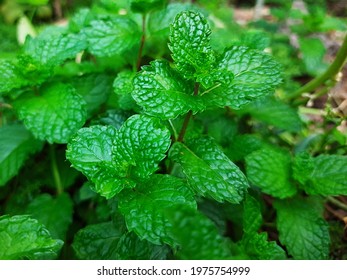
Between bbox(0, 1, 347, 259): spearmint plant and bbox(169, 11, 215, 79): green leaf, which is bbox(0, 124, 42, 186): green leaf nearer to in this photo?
bbox(0, 1, 347, 259): spearmint plant

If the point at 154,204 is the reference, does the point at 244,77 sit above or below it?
above

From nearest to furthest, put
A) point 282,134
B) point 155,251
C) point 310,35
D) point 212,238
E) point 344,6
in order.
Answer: point 212,238, point 155,251, point 282,134, point 310,35, point 344,6

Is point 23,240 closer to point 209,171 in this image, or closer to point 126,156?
point 126,156

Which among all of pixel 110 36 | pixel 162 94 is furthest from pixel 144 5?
pixel 162 94

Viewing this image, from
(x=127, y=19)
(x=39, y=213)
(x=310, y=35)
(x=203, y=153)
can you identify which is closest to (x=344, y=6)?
(x=310, y=35)

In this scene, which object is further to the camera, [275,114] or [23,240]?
[275,114]

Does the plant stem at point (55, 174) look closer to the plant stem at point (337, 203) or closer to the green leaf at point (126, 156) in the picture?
the green leaf at point (126, 156)

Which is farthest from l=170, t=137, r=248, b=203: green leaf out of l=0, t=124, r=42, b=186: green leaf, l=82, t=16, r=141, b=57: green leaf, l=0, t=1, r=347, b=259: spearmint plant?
l=0, t=124, r=42, b=186: green leaf

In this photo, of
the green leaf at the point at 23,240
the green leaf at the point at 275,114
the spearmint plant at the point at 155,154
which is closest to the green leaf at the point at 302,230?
the spearmint plant at the point at 155,154

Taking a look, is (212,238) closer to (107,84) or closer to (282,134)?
(107,84)
